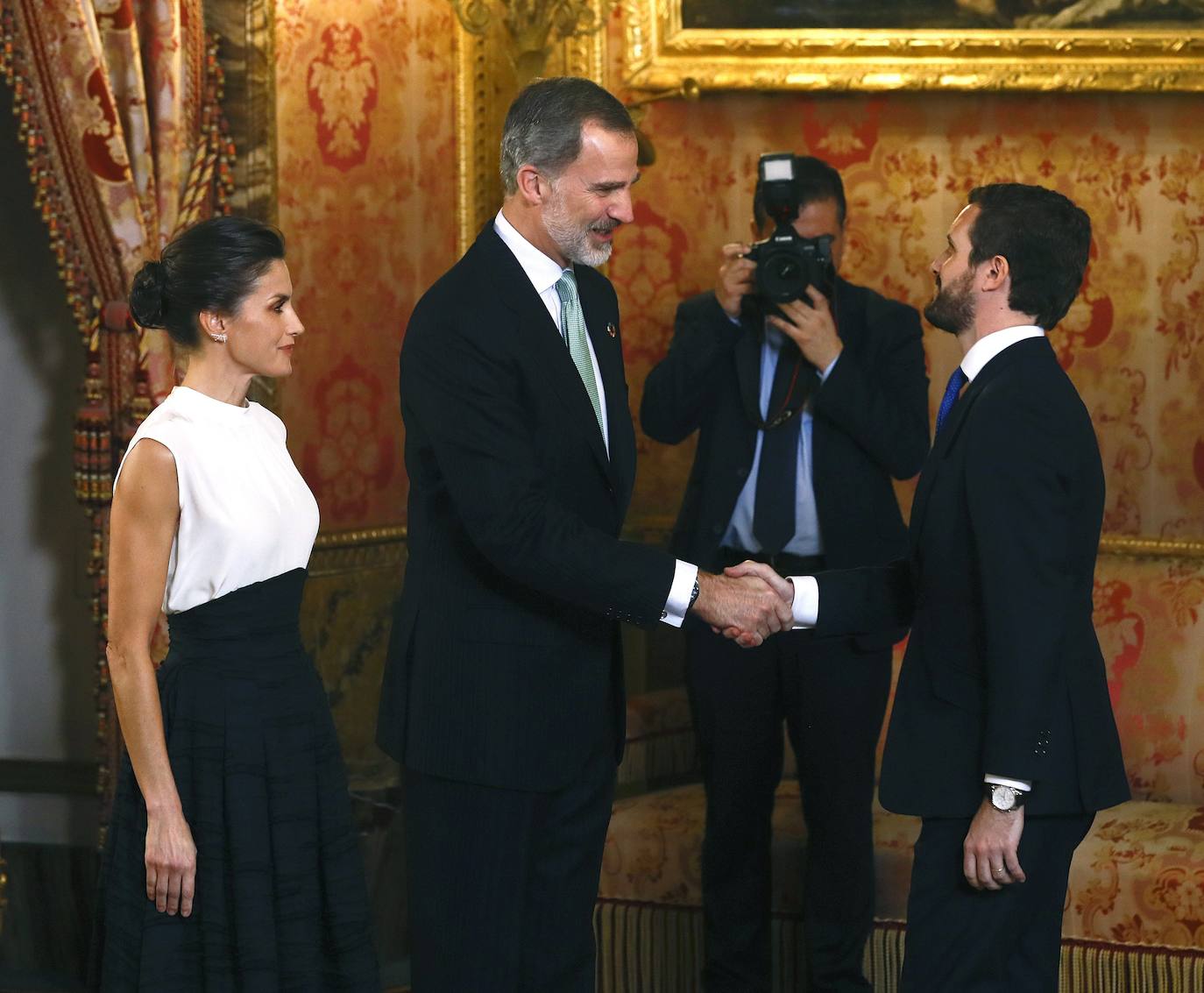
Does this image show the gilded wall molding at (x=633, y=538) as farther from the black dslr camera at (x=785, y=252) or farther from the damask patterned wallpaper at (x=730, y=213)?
the black dslr camera at (x=785, y=252)

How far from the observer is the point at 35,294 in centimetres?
439

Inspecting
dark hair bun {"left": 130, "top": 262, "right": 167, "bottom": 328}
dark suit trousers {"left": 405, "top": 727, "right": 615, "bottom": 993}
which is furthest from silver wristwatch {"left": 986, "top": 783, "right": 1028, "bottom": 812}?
→ dark hair bun {"left": 130, "top": 262, "right": 167, "bottom": 328}

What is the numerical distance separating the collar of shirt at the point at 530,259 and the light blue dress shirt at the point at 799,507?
845mm

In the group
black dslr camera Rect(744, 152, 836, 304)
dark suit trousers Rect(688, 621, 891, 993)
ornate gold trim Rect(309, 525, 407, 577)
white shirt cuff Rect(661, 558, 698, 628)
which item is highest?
black dslr camera Rect(744, 152, 836, 304)

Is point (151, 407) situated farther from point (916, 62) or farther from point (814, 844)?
point (916, 62)

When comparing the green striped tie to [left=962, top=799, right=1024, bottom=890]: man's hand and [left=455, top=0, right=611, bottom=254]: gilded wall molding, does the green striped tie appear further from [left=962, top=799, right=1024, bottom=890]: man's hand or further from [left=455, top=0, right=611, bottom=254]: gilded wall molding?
[left=455, top=0, right=611, bottom=254]: gilded wall molding

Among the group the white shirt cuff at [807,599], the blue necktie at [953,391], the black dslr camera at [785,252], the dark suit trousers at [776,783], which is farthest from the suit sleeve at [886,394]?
the blue necktie at [953,391]

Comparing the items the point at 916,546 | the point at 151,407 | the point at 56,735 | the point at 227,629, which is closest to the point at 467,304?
the point at 227,629

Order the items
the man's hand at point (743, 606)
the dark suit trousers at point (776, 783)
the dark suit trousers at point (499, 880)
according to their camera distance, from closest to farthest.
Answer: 1. the dark suit trousers at point (499, 880)
2. the man's hand at point (743, 606)
3. the dark suit trousers at point (776, 783)

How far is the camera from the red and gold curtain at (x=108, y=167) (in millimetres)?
3227

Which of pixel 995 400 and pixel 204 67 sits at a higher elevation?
pixel 204 67

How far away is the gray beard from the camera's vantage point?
7.77ft

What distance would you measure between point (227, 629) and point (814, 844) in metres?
1.32

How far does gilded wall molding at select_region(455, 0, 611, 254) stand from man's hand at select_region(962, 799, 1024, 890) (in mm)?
2705
